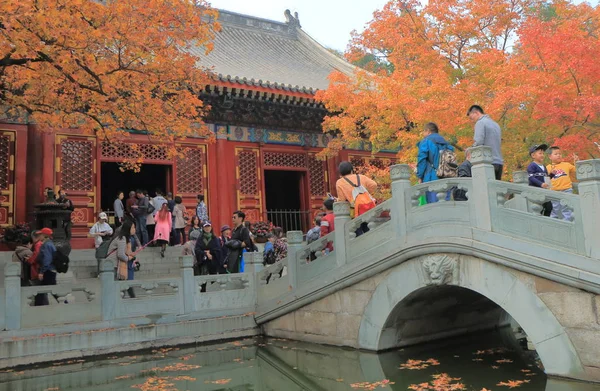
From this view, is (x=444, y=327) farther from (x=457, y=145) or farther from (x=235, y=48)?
(x=235, y=48)

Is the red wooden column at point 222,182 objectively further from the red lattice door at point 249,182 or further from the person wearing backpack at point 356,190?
the person wearing backpack at point 356,190

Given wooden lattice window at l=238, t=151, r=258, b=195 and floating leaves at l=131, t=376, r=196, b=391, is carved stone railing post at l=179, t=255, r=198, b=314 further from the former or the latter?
wooden lattice window at l=238, t=151, r=258, b=195

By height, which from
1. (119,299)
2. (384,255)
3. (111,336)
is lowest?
(111,336)

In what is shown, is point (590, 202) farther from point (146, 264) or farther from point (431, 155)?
point (146, 264)

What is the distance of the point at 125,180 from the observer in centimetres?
1850

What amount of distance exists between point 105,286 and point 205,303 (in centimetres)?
152

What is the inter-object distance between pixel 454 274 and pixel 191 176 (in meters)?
8.49

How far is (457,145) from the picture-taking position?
10531 mm

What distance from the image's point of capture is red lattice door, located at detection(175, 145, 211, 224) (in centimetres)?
1266

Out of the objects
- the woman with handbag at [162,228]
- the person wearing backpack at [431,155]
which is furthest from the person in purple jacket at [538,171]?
the woman with handbag at [162,228]

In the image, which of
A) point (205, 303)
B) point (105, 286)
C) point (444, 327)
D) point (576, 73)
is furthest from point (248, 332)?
point (576, 73)

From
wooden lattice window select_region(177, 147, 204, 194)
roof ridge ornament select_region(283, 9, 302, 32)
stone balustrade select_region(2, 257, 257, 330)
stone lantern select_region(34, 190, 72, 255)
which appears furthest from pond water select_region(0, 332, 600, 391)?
roof ridge ornament select_region(283, 9, 302, 32)

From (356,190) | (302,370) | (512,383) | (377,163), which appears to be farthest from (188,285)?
(377,163)

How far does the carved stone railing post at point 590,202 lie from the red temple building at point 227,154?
6671 mm
